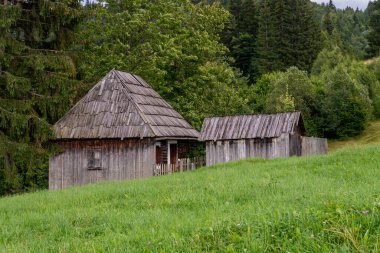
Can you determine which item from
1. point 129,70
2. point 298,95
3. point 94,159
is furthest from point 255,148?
point 298,95

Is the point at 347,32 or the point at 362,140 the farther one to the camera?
the point at 347,32

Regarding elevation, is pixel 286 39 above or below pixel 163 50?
above

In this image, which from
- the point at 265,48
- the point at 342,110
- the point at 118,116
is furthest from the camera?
the point at 265,48

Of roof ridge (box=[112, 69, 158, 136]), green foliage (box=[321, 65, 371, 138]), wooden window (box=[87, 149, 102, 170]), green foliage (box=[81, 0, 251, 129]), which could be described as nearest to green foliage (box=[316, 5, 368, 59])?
green foliage (box=[321, 65, 371, 138])

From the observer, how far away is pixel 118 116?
21766 millimetres

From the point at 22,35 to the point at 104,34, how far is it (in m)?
6.81

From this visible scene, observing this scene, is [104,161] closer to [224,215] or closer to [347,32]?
[224,215]

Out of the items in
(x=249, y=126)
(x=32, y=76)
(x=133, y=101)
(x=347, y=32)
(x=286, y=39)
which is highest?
(x=347, y=32)

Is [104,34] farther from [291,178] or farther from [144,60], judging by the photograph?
[291,178]

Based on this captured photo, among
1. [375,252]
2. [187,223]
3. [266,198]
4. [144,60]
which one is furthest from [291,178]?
[144,60]

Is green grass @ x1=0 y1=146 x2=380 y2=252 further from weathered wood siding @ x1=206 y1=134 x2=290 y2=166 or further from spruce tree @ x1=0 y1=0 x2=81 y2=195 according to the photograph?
spruce tree @ x1=0 y1=0 x2=81 y2=195

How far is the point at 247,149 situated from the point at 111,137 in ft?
21.1

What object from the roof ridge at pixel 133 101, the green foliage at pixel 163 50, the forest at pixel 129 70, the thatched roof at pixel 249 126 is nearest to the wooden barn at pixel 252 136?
the thatched roof at pixel 249 126

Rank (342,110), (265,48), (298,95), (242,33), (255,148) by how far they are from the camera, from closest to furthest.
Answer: (255,148) → (342,110) → (298,95) → (265,48) → (242,33)
